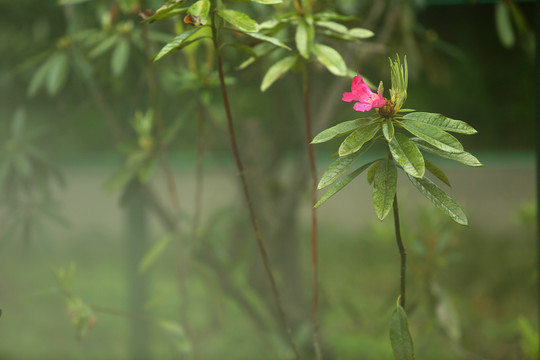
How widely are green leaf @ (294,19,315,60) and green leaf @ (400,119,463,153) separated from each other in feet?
0.70

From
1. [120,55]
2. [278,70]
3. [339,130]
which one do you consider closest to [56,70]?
[120,55]

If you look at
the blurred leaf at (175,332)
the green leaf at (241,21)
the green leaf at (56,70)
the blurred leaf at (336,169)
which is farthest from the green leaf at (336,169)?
the green leaf at (56,70)

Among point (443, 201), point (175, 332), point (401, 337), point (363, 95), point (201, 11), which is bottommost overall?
point (175, 332)

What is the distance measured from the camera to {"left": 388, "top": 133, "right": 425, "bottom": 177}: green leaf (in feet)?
1.65

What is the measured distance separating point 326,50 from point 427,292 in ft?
2.28

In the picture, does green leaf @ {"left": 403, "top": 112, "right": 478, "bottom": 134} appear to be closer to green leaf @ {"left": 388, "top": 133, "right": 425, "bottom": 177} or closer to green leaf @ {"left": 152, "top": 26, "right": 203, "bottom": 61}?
green leaf @ {"left": 388, "top": 133, "right": 425, "bottom": 177}

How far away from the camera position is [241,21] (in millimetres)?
586

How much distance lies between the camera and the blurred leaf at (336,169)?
53cm

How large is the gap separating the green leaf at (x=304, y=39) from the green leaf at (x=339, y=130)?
0.19 m

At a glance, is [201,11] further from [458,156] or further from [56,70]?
[56,70]

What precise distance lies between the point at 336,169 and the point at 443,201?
11 centimetres

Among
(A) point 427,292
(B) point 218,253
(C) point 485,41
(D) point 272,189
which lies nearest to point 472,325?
(A) point 427,292

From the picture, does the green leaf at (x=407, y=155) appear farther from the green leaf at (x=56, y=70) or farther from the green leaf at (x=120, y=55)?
the green leaf at (x=56, y=70)

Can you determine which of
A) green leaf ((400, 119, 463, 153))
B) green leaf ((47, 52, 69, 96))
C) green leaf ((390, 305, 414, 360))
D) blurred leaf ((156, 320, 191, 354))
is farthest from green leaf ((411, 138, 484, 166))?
green leaf ((47, 52, 69, 96))
